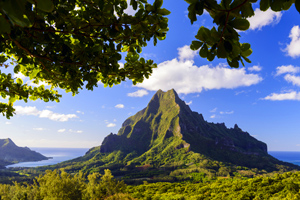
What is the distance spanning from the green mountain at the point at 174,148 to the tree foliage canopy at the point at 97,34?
110 metres

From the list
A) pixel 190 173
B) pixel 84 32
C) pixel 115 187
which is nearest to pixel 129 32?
pixel 84 32

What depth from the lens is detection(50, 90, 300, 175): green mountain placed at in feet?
381

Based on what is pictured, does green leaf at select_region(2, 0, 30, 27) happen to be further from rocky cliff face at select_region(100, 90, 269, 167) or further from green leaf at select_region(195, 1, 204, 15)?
rocky cliff face at select_region(100, 90, 269, 167)

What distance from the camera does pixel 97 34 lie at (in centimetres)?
205

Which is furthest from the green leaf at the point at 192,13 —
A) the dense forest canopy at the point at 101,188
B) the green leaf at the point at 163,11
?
the dense forest canopy at the point at 101,188

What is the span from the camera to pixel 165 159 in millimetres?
125188

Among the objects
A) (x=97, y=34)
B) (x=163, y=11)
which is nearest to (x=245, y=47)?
(x=163, y=11)

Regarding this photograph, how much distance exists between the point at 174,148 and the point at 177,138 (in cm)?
1195

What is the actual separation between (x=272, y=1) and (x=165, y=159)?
134226 millimetres

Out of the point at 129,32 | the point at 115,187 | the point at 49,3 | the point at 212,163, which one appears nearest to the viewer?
the point at 49,3

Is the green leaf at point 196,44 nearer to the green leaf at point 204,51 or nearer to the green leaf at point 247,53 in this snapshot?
the green leaf at point 204,51

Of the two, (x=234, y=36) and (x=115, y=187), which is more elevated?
(x=234, y=36)

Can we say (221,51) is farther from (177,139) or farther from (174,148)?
(177,139)

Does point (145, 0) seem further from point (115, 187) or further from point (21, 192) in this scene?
point (21, 192)
